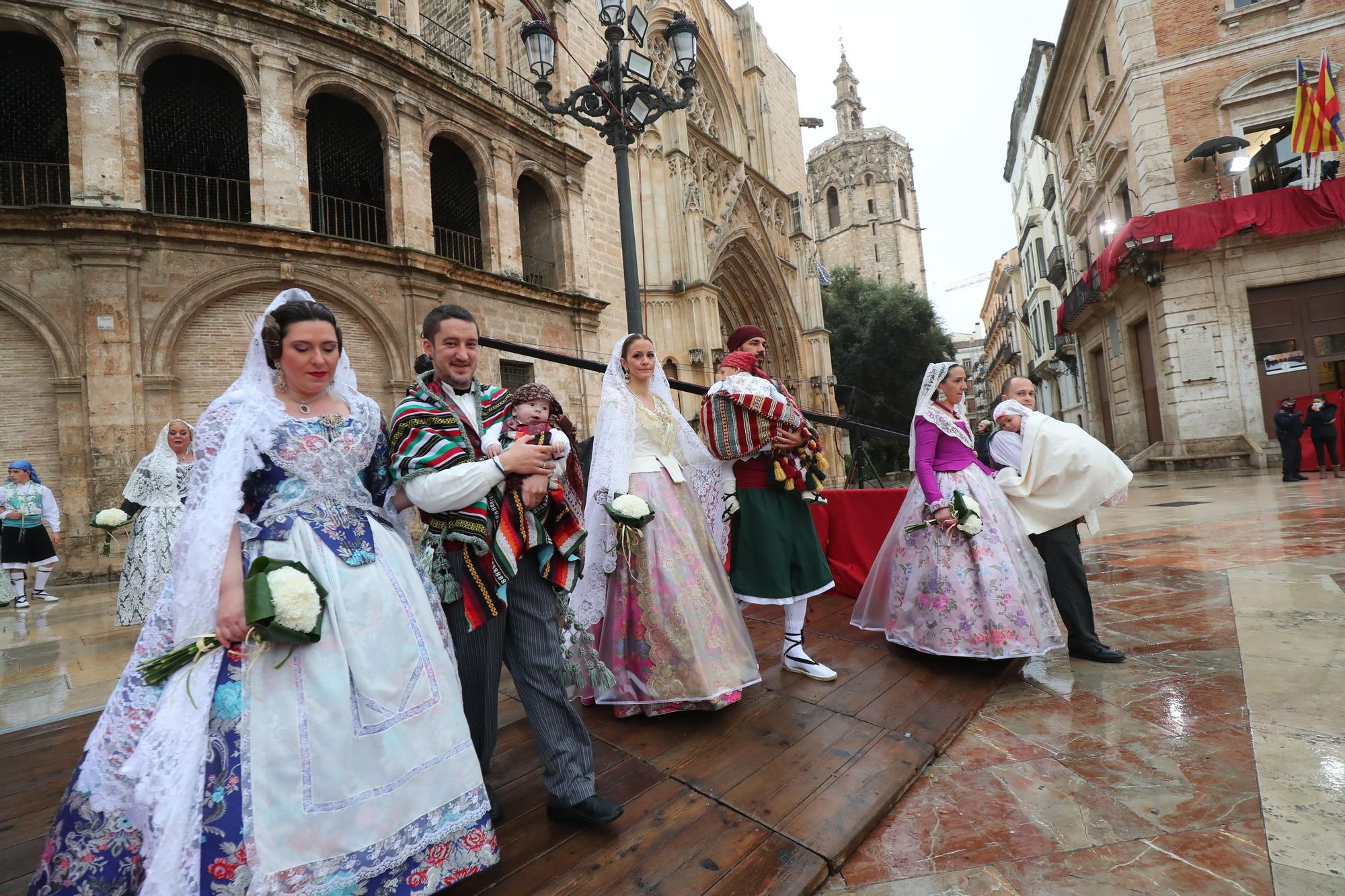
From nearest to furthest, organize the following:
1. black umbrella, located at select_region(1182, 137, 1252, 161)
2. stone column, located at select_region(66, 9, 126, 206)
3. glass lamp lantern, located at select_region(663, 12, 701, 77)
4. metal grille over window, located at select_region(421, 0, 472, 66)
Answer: glass lamp lantern, located at select_region(663, 12, 701, 77) → stone column, located at select_region(66, 9, 126, 206) → black umbrella, located at select_region(1182, 137, 1252, 161) → metal grille over window, located at select_region(421, 0, 472, 66)

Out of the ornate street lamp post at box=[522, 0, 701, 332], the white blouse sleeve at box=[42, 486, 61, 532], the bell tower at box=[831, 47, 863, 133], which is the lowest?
the white blouse sleeve at box=[42, 486, 61, 532]

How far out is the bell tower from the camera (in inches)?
1816

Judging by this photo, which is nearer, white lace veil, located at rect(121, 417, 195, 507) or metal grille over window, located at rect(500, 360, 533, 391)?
white lace veil, located at rect(121, 417, 195, 507)

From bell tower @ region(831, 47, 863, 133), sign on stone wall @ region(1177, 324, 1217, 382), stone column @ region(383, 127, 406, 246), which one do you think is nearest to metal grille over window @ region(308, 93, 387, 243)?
stone column @ region(383, 127, 406, 246)

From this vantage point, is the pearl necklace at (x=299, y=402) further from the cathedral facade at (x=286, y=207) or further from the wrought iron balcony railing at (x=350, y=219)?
the wrought iron balcony railing at (x=350, y=219)

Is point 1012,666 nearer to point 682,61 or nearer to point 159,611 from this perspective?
point 159,611

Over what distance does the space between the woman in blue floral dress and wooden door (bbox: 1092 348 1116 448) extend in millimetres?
23169

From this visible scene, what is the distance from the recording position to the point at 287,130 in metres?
10.3

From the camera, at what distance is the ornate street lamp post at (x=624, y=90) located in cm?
568

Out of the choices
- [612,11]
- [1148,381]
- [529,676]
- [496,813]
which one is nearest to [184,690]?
[529,676]

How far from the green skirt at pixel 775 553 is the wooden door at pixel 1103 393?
20.9 metres

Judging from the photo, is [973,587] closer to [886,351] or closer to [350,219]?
[350,219]

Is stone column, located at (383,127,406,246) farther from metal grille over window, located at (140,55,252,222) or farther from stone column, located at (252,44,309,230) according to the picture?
metal grille over window, located at (140,55,252,222)

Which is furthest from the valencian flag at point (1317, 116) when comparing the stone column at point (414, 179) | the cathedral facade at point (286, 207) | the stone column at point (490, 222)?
the stone column at point (414, 179)
